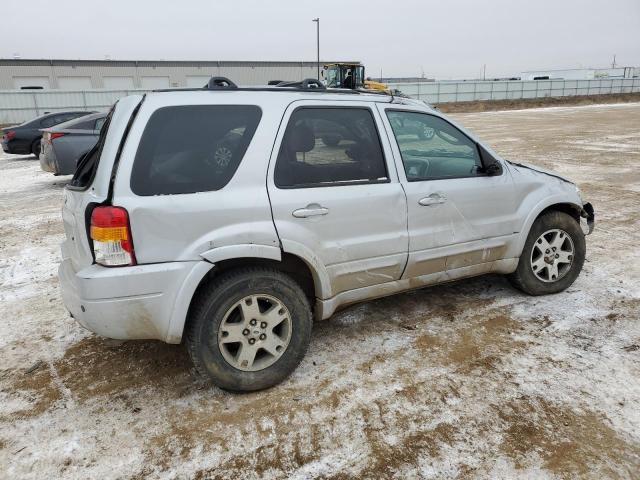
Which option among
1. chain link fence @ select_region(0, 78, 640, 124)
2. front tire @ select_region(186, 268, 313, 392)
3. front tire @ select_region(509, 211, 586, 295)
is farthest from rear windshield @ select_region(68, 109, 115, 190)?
chain link fence @ select_region(0, 78, 640, 124)

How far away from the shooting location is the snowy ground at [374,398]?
243 cm

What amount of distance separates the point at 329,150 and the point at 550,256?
2.35 m

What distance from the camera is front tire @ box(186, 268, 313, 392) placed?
279 cm

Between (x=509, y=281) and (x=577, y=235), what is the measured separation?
2.36 ft

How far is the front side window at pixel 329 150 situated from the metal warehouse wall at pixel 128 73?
149ft

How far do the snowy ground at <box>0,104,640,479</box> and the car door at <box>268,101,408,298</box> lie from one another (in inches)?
27.2

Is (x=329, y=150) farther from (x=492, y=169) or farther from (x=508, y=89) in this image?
(x=508, y=89)

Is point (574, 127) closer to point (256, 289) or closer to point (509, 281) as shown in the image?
point (509, 281)

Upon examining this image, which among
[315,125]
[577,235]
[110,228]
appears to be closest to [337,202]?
[315,125]

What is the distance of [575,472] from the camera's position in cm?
231

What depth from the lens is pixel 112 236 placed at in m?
2.58

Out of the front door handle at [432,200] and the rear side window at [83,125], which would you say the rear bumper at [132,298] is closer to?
the front door handle at [432,200]

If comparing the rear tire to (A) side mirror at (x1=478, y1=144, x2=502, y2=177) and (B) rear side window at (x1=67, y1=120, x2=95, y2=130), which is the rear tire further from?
(A) side mirror at (x1=478, y1=144, x2=502, y2=177)

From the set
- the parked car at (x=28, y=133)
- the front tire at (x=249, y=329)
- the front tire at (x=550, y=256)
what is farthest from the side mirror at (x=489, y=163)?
the parked car at (x=28, y=133)
